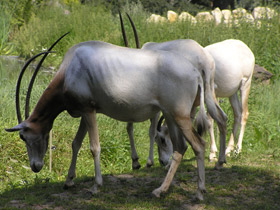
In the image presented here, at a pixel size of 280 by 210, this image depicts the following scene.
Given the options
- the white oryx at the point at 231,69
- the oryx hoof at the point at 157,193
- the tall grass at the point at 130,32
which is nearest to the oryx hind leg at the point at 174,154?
the oryx hoof at the point at 157,193

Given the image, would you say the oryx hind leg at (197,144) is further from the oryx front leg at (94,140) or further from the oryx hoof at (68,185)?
the oryx hoof at (68,185)

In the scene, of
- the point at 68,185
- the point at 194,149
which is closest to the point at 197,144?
the point at 194,149

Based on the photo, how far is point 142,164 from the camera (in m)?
7.02

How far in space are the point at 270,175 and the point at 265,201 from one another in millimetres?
937

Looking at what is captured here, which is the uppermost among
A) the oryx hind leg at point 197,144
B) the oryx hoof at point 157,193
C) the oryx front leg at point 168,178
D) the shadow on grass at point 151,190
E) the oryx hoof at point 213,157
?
the oryx hind leg at point 197,144

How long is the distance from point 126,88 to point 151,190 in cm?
130

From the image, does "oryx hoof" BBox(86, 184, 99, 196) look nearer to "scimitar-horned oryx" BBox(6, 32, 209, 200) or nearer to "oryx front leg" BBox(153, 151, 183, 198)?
"scimitar-horned oryx" BBox(6, 32, 209, 200)

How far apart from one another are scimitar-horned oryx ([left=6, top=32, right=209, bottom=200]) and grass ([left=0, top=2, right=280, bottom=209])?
312 millimetres

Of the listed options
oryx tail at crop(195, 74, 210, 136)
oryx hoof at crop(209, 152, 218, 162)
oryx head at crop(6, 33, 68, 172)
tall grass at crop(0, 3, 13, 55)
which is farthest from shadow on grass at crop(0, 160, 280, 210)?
tall grass at crop(0, 3, 13, 55)

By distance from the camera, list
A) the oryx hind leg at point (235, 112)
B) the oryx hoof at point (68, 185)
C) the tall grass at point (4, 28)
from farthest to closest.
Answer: the tall grass at point (4, 28) → the oryx hind leg at point (235, 112) → the oryx hoof at point (68, 185)

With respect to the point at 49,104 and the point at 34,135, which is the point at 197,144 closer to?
the point at 49,104

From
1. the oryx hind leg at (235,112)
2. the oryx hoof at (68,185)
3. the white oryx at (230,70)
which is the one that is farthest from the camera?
the oryx hind leg at (235,112)

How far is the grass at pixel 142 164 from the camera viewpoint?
4836 mm

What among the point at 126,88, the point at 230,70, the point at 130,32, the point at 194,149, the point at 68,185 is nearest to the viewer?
the point at 126,88
